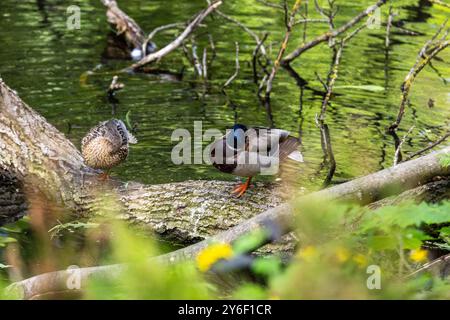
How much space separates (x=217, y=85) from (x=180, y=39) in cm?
84

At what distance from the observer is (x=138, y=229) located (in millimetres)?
6129

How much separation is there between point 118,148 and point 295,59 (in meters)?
6.10

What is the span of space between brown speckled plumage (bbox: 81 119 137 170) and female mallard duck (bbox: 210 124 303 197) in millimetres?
1008

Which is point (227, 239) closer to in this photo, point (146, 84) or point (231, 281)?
point (231, 281)

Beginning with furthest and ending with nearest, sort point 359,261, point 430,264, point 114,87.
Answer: point 114,87, point 430,264, point 359,261

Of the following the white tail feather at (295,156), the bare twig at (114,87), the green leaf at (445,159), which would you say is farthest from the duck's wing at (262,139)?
the bare twig at (114,87)

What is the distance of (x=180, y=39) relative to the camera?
10.9 metres

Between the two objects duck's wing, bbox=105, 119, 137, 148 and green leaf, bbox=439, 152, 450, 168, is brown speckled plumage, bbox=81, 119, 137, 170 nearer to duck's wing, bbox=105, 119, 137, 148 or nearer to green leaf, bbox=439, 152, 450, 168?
duck's wing, bbox=105, 119, 137, 148

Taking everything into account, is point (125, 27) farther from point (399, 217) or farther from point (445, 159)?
point (399, 217)

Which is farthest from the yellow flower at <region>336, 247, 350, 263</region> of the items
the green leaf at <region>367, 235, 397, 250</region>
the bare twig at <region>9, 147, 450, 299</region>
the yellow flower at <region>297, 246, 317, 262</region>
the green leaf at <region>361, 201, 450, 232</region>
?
the bare twig at <region>9, 147, 450, 299</region>

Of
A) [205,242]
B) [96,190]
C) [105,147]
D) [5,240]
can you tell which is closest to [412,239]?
[205,242]

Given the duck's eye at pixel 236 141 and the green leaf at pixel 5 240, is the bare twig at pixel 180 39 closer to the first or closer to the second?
the duck's eye at pixel 236 141

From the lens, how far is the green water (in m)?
8.46
